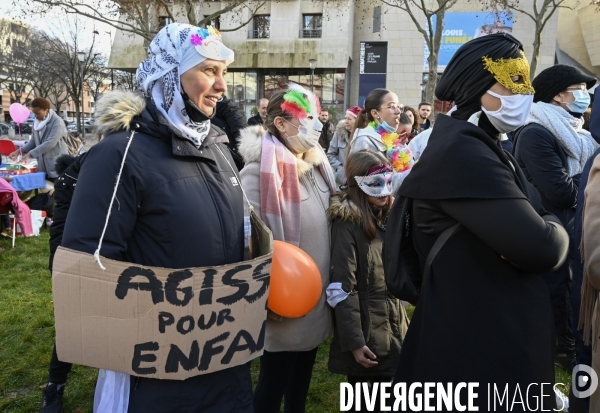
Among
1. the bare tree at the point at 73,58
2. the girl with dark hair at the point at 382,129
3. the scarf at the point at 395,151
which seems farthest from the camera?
the bare tree at the point at 73,58

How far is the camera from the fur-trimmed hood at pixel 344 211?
2.64 metres

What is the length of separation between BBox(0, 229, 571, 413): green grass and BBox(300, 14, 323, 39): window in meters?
26.8

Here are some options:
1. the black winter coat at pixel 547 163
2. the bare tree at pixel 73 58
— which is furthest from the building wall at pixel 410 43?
the black winter coat at pixel 547 163

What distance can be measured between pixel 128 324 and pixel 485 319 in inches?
46.2

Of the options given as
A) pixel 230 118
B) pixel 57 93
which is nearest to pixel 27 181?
pixel 230 118

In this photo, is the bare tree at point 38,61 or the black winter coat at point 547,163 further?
the bare tree at point 38,61

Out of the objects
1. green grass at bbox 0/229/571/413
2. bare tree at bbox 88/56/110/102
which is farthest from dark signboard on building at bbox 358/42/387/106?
green grass at bbox 0/229/571/413

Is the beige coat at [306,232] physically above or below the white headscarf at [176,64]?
below

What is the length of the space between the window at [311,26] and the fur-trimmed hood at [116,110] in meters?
29.8

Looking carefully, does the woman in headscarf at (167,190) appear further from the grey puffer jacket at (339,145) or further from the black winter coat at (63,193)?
the grey puffer jacket at (339,145)

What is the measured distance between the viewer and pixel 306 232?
2654mm

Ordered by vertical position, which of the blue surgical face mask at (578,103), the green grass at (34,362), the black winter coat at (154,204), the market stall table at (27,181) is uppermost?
the blue surgical face mask at (578,103)

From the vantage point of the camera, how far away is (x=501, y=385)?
65.0 inches

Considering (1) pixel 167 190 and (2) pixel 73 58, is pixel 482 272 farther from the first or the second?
(2) pixel 73 58
